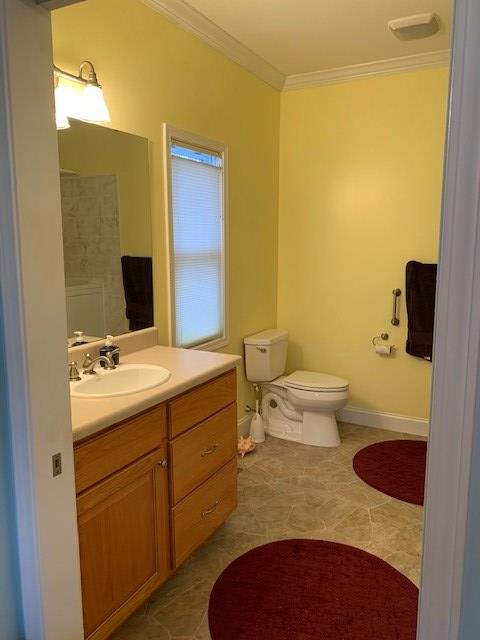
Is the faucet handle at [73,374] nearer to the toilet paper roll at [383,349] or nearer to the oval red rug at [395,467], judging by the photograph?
the oval red rug at [395,467]

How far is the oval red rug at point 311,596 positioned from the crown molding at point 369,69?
118 inches

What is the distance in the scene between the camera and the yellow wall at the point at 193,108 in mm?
2146

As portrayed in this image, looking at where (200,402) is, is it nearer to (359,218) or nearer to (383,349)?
(383,349)

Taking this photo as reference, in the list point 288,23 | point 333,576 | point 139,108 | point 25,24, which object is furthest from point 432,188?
point 25,24

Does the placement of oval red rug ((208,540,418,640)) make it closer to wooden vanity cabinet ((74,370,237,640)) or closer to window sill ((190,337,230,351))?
wooden vanity cabinet ((74,370,237,640))

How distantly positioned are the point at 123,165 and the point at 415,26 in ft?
6.03

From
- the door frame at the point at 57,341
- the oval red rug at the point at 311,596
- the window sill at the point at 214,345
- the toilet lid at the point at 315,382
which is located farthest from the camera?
the toilet lid at the point at 315,382

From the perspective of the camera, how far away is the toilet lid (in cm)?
339

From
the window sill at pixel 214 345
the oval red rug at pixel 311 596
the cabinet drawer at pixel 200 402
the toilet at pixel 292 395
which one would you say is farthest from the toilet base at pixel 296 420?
the cabinet drawer at pixel 200 402

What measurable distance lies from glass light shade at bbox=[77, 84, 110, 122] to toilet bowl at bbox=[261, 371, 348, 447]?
2.16 m

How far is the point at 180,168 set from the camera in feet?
8.92

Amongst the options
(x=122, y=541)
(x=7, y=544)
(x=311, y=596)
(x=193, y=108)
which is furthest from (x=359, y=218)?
(x=7, y=544)

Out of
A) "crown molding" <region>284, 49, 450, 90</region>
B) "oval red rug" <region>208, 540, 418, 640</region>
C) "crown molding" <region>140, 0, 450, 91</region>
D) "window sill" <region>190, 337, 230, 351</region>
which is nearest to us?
"oval red rug" <region>208, 540, 418, 640</region>

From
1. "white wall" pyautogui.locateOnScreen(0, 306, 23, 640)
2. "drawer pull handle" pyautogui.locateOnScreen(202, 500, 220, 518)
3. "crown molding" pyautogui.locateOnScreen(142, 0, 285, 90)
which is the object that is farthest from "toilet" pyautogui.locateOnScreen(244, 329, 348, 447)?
"white wall" pyautogui.locateOnScreen(0, 306, 23, 640)
